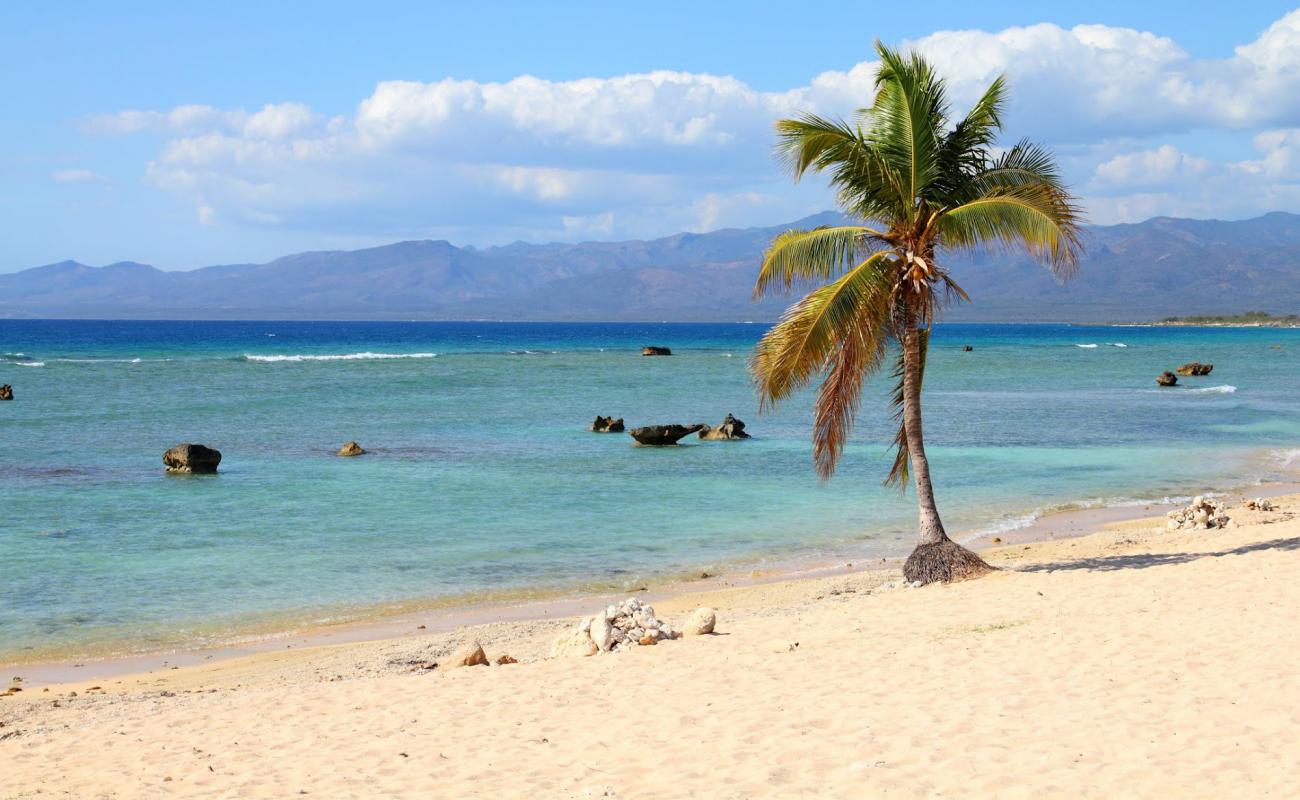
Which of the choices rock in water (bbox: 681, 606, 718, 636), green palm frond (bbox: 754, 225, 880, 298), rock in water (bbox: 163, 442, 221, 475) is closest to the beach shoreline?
rock in water (bbox: 681, 606, 718, 636)

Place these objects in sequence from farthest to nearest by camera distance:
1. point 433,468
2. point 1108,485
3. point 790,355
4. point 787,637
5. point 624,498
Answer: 1. point 433,468
2. point 1108,485
3. point 624,498
4. point 790,355
5. point 787,637

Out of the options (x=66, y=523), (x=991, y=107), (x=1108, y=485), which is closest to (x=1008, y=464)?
(x=1108, y=485)

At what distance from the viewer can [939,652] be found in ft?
34.8

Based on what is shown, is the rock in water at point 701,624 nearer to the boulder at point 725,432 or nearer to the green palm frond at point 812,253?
the green palm frond at point 812,253

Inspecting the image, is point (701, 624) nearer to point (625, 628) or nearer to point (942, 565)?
point (625, 628)

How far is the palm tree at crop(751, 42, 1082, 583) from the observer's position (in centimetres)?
1388

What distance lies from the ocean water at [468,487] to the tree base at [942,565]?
3.45 metres

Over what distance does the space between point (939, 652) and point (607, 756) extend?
12.5ft

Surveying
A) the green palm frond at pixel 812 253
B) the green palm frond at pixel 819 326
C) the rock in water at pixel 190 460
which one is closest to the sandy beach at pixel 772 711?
the green palm frond at pixel 819 326

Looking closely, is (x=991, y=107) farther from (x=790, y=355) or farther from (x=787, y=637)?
(x=787, y=637)

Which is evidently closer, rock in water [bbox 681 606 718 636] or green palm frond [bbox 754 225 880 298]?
rock in water [bbox 681 606 718 636]

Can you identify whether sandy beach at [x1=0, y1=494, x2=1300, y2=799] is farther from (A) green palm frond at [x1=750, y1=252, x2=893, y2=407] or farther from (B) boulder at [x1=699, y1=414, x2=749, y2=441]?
(B) boulder at [x1=699, y1=414, x2=749, y2=441]

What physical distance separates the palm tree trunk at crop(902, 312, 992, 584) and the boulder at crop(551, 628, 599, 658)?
195 inches

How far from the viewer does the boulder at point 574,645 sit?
454 inches
